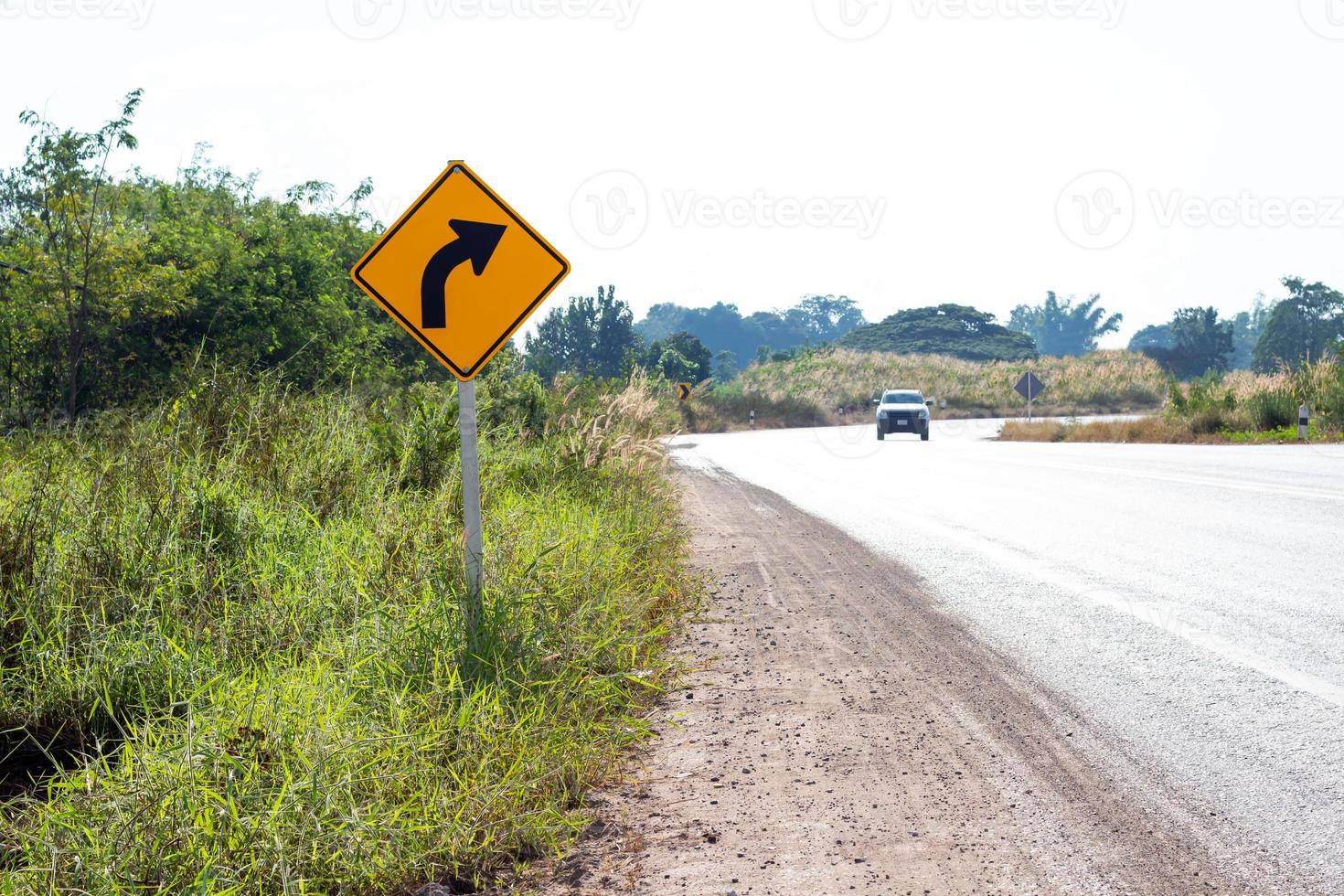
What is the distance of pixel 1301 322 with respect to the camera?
86.1m

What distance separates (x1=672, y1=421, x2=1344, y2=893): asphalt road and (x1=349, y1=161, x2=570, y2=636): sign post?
11.4 feet

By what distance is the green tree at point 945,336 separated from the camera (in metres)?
99.0

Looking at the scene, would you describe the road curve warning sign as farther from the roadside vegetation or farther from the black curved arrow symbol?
the roadside vegetation

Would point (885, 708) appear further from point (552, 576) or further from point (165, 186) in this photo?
point (165, 186)

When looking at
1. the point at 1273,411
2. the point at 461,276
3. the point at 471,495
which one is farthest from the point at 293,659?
the point at 1273,411

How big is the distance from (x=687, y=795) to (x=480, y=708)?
93 centimetres

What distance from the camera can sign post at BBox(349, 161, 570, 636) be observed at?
5516mm

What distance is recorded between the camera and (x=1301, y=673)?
5.05 m

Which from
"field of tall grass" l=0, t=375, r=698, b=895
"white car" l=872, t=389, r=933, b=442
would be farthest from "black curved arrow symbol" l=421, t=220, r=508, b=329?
"white car" l=872, t=389, r=933, b=442

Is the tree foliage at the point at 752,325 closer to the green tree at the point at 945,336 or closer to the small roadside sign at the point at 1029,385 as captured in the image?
the green tree at the point at 945,336

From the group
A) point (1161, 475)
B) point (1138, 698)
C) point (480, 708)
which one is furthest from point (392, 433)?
point (1161, 475)

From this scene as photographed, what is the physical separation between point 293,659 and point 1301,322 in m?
100.0

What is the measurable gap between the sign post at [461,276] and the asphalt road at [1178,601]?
3.48 meters

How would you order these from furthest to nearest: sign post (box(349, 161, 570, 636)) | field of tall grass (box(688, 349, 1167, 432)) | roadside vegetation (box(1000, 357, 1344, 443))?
field of tall grass (box(688, 349, 1167, 432))
roadside vegetation (box(1000, 357, 1344, 443))
sign post (box(349, 161, 570, 636))
